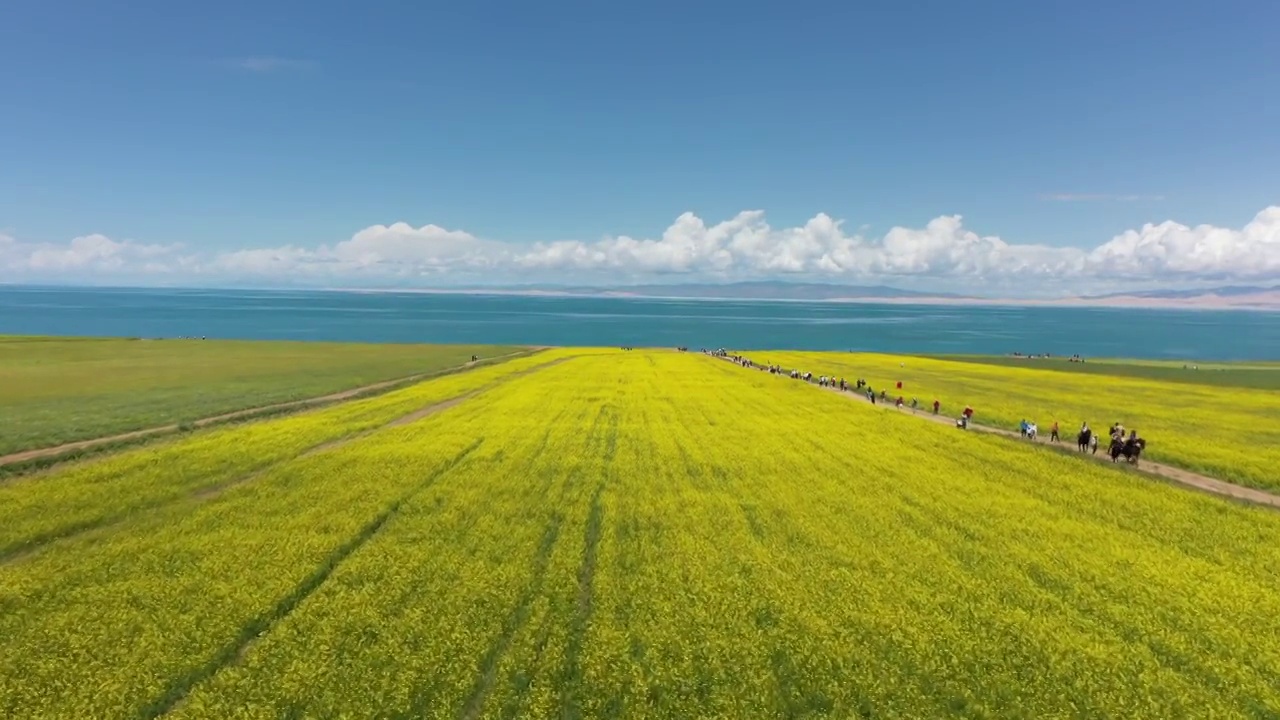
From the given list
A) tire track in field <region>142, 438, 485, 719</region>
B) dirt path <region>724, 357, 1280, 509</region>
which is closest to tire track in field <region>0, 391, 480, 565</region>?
tire track in field <region>142, 438, 485, 719</region>

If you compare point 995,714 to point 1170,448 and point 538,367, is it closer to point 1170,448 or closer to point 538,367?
point 1170,448

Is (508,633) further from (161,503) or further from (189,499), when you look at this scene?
(161,503)

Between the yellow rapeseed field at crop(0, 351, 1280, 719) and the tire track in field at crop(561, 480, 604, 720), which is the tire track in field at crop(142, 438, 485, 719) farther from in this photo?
the tire track in field at crop(561, 480, 604, 720)

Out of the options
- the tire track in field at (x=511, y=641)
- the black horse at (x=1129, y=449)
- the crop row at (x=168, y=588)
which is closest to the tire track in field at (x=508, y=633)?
the tire track in field at (x=511, y=641)

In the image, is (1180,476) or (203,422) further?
(203,422)

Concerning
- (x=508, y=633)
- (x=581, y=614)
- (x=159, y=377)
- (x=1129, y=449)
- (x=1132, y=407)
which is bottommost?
(x=1132, y=407)

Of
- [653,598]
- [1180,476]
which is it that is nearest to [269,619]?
[653,598]
